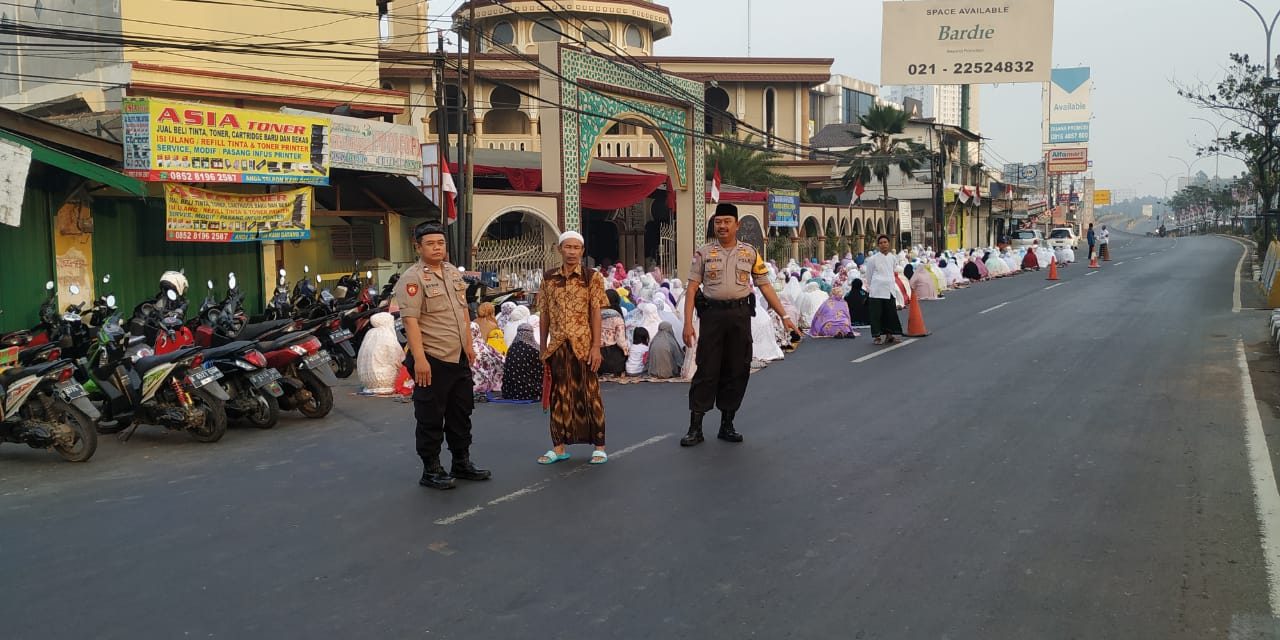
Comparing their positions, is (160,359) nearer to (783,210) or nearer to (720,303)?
(720,303)

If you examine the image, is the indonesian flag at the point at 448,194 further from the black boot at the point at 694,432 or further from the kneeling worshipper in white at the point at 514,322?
the black boot at the point at 694,432

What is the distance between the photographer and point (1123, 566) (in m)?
4.74

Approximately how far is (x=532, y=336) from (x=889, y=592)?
6.65 m

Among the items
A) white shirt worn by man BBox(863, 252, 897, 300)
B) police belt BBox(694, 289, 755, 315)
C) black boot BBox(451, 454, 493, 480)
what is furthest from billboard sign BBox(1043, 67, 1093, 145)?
black boot BBox(451, 454, 493, 480)

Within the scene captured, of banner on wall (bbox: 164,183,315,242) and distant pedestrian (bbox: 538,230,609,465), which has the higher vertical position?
banner on wall (bbox: 164,183,315,242)

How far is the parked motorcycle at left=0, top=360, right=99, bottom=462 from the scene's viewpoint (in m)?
7.61

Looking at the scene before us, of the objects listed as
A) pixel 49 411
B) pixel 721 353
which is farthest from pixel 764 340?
pixel 49 411

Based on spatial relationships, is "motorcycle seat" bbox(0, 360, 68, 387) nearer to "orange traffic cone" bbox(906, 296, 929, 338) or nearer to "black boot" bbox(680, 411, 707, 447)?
"black boot" bbox(680, 411, 707, 447)

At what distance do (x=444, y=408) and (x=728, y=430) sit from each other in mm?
2308

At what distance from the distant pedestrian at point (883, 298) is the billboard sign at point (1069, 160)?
79962mm

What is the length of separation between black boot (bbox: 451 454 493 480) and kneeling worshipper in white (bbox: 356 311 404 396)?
15.5 ft

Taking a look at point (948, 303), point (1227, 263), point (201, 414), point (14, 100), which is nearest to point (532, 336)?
point (201, 414)

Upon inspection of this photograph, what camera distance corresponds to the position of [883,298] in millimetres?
14086

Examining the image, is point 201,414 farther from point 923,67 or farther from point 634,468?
point 923,67
